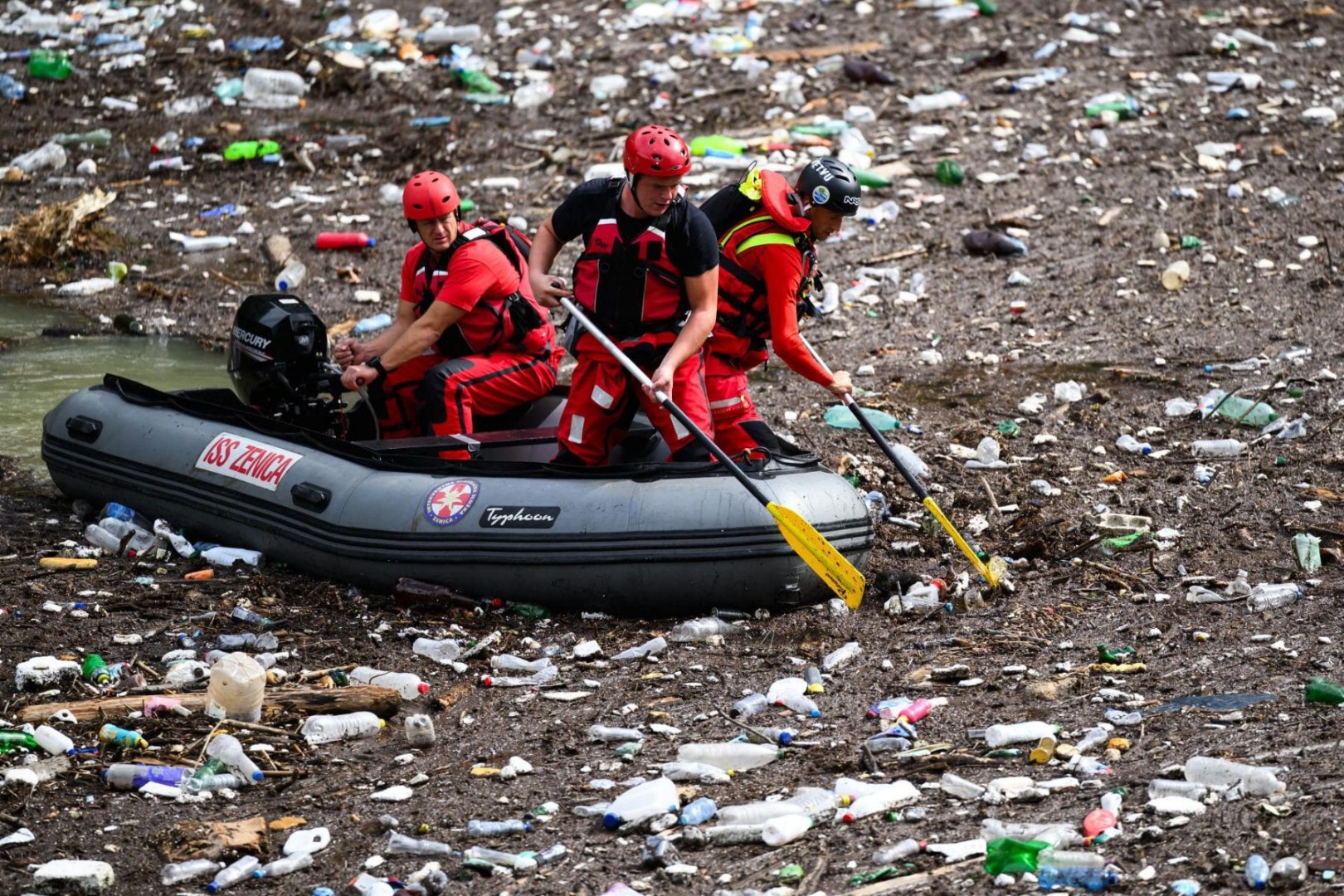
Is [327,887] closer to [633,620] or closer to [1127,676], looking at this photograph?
[633,620]

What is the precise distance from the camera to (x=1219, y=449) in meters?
7.63

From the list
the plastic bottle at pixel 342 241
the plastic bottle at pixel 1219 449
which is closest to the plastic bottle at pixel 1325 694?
the plastic bottle at pixel 1219 449

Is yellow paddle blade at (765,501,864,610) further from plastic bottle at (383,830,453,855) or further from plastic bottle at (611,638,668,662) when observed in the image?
plastic bottle at (383,830,453,855)

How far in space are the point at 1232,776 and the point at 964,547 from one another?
2.11m

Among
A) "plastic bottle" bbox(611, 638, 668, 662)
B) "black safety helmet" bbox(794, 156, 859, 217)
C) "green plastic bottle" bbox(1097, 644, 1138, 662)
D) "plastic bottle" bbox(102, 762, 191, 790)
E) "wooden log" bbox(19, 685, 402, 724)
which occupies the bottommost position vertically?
"green plastic bottle" bbox(1097, 644, 1138, 662)

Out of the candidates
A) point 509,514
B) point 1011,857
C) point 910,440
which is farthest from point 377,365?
point 1011,857

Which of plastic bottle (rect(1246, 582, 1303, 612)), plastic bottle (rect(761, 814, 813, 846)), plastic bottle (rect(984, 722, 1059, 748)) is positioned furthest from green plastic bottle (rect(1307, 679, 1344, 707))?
plastic bottle (rect(761, 814, 813, 846))

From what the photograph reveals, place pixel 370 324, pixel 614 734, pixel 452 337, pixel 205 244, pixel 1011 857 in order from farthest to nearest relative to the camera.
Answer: pixel 205 244
pixel 370 324
pixel 452 337
pixel 614 734
pixel 1011 857

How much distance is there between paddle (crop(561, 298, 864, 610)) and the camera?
583 cm

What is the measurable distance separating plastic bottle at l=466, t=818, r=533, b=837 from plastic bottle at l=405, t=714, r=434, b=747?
0.66 m

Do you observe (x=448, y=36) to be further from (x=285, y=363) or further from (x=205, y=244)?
(x=285, y=363)

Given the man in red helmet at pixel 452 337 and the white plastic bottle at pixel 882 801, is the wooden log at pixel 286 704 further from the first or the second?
the white plastic bottle at pixel 882 801

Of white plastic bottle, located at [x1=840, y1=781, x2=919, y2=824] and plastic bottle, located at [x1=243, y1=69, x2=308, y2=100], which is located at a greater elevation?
plastic bottle, located at [x1=243, y1=69, x2=308, y2=100]

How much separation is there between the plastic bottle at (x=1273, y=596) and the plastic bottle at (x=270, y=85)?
9.42 meters
